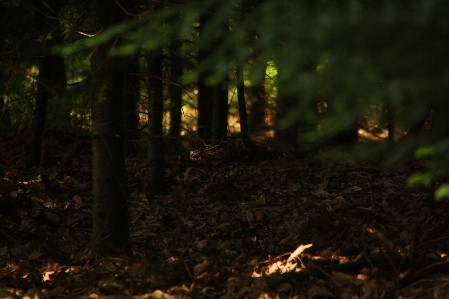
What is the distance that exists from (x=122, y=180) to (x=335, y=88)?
10.8ft

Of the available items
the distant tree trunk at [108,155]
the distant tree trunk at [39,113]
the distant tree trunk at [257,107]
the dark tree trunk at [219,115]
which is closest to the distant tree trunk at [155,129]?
the distant tree trunk at [39,113]

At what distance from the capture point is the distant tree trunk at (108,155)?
17.3 feet

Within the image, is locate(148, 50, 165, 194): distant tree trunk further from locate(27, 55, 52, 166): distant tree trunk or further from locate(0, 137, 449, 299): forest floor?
locate(27, 55, 52, 166): distant tree trunk

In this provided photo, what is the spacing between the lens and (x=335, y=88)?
263 cm

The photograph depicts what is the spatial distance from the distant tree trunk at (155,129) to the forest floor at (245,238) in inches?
11.1

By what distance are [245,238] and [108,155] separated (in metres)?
1.92

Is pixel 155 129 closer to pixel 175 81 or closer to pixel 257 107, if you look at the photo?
pixel 175 81

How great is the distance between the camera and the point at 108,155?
533 cm

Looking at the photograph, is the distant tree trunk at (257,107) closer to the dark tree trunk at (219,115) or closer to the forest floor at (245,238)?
the dark tree trunk at (219,115)

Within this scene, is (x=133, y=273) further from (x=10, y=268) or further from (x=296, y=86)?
(x=296, y=86)

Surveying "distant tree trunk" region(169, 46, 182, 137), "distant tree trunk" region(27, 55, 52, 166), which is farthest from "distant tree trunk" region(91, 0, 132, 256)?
"distant tree trunk" region(27, 55, 52, 166)

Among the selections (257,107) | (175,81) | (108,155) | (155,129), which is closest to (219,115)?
(155,129)

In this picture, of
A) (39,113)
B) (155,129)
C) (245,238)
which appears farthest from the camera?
(39,113)

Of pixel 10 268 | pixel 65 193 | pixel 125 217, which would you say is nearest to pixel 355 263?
pixel 125 217
